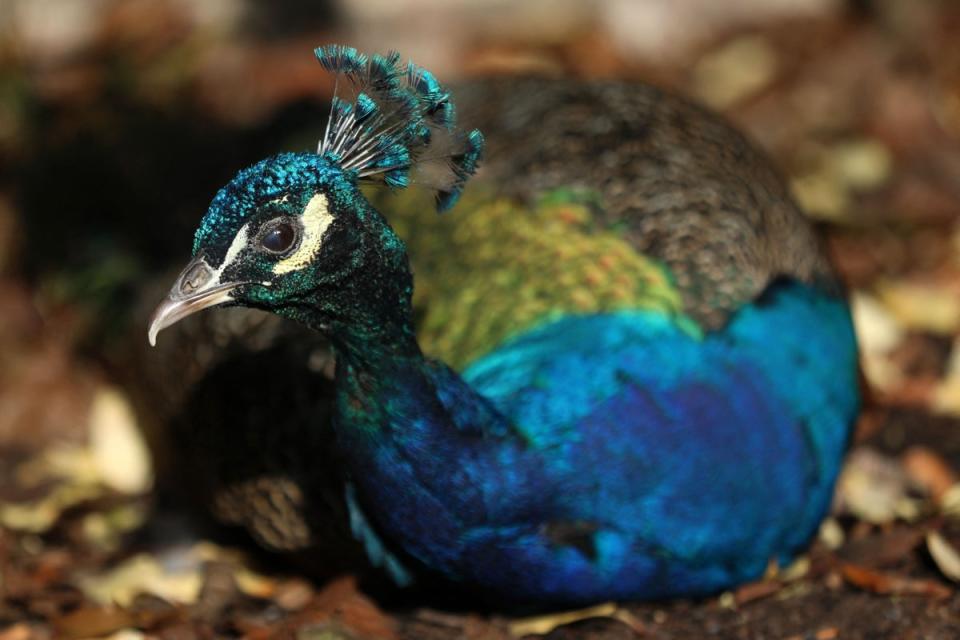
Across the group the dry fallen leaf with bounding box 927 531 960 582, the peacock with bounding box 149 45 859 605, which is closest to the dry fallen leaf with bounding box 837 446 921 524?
the dry fallen leaf with bounding box 927 531 960 582

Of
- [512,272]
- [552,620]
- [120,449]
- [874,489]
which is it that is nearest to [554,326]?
[512,272]

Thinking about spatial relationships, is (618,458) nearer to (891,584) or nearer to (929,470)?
(891,584)

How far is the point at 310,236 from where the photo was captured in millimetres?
2096

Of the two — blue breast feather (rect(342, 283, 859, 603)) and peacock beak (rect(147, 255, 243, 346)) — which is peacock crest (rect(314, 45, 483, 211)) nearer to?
peacock beak (rect(147, 255, 243, 346))

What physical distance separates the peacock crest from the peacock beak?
0.25 metres

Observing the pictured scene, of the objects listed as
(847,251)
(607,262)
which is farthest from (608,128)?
(847,251)

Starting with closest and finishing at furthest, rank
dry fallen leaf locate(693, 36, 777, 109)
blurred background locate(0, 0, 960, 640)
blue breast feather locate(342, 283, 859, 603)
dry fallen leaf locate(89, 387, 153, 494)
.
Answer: blue breast feather locate(342, 283, 859, 603) < blurred background locate(0, 0, 960, 640) < dry fallen leaf locate(89, 387, 153, 494) < dry fallen leaf locate(693, 36, 777, 109)

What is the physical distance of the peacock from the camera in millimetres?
2170

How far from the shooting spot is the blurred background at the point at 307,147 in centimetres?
306

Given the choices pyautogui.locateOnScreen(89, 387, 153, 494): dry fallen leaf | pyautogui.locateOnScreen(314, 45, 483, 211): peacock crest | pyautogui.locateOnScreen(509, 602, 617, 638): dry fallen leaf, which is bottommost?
pyautogui.locateOnScreen(509, 602, 617, 638): dry fallen leaf

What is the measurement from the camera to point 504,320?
2744 mm

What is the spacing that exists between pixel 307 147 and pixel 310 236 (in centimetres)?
144

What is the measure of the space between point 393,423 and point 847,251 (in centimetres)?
214

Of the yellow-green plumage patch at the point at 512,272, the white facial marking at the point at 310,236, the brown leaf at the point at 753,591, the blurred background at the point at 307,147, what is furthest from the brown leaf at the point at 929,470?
the white facial marking at the point at 310,236
